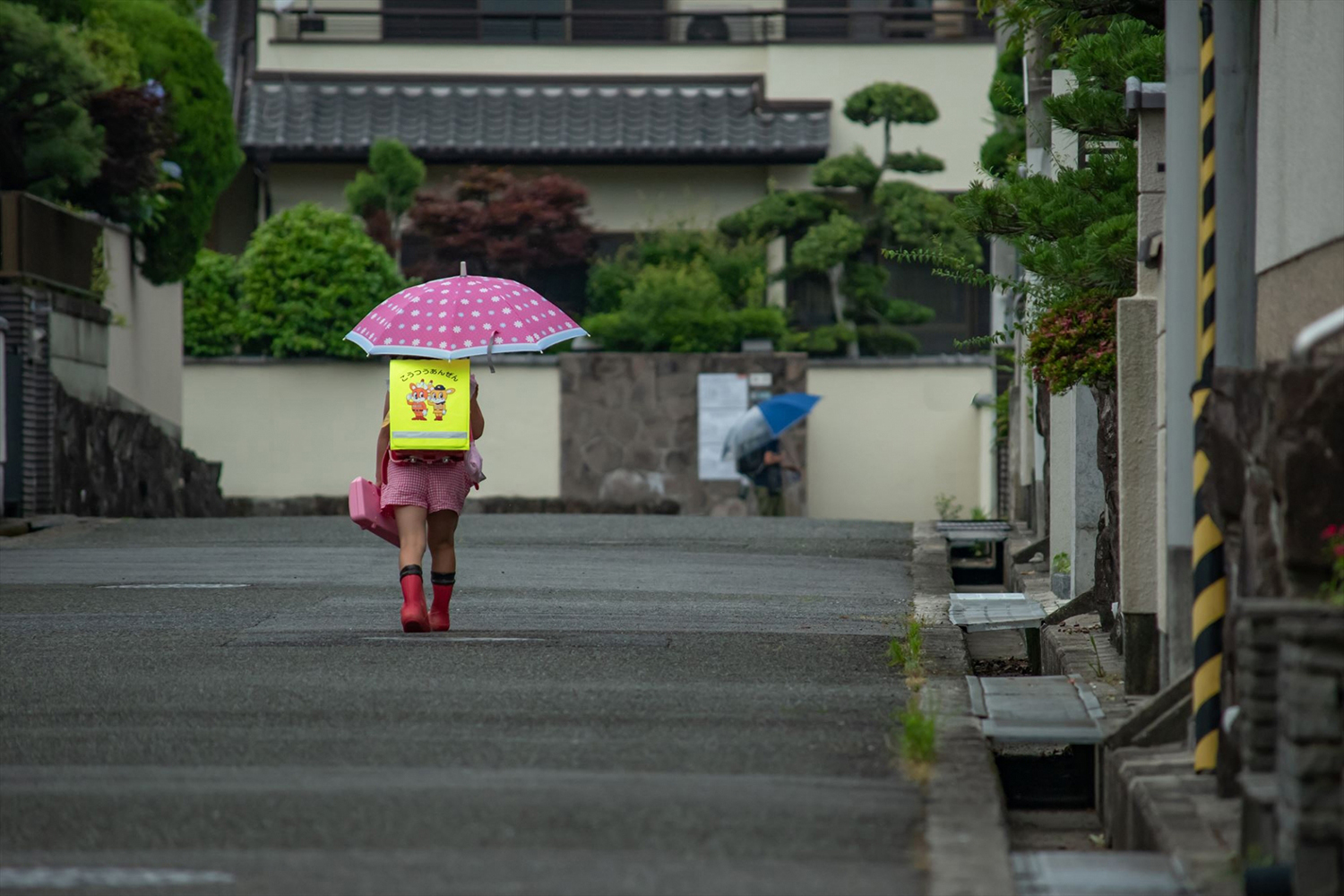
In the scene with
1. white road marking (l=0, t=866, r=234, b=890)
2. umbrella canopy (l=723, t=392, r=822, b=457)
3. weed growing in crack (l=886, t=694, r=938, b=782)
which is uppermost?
umbrella canopy (l=723, t=392, r=822, b=457)

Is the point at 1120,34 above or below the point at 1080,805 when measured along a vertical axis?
above

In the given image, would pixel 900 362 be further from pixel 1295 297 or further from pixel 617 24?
pixel 1295 297

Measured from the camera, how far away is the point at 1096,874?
450 cm

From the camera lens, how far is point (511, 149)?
1131 inches

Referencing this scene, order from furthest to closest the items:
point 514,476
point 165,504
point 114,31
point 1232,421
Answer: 1. point 514,476
2. point 165,504
3. point 114,31
4. point 1232,421

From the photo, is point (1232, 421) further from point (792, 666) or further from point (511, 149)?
point (511, 149)

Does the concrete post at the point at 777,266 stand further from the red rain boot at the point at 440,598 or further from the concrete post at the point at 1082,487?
the red rain boot at the point at 440,598

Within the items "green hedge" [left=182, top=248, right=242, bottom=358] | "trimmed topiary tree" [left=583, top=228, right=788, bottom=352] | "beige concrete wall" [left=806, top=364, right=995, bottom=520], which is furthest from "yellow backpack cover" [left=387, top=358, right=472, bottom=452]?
"green hedge" [left=182, top=248, right=242, bottom=358]

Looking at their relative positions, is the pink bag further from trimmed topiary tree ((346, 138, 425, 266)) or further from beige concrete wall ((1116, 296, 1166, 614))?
trimmed topiary tree ((346, 138, 425, 266))

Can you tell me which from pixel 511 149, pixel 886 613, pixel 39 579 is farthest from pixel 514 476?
pixel 886 613

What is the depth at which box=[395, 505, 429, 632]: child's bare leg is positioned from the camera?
358 inches

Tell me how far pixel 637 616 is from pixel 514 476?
17.7m

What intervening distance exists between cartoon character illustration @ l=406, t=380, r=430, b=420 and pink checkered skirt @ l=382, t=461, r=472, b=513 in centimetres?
32

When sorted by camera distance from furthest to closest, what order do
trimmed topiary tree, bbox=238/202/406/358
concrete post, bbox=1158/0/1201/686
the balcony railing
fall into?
the balcony railing, trimmed topiary tree, bbox=238/202/406/358, concrete post, bbox=1158/0/1201/686
